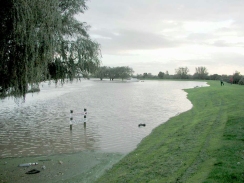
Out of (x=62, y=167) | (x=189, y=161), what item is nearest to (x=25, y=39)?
(x=62, y=167)

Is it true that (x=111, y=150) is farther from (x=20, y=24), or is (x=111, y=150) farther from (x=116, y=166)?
(x=20, y=24)

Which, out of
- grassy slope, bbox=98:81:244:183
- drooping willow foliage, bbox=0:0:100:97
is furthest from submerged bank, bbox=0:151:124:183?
drooping willow foliage, bbox=0:0:100:97

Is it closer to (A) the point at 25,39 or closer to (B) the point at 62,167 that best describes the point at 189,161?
(B) the point at 62,167

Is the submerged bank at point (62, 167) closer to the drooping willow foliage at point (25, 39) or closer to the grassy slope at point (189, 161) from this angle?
the grassy slope at point (189, 161)

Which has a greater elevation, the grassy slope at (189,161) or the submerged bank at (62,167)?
the grassy slope at (189,161)

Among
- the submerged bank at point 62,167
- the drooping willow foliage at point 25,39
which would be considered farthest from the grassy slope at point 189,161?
the drooping willow foliage at point 25,39

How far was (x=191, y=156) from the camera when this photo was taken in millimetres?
8688

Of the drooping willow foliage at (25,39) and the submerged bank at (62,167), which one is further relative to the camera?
the submerged bank at (62,167)

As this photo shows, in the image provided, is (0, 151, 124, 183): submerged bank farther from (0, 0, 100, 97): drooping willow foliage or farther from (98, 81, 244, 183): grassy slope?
(0, 0, 100, 97): drooping willow foliage

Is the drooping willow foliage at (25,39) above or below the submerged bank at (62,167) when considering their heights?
above

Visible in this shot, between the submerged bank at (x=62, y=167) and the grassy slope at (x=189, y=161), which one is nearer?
the grassy slope at (x=189, y=161)

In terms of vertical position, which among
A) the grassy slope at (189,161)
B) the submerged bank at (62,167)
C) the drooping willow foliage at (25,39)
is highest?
the drooping willow foliage at (25,39)

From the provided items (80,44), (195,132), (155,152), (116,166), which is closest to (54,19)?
(80,44)

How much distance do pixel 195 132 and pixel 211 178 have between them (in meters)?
6.53
